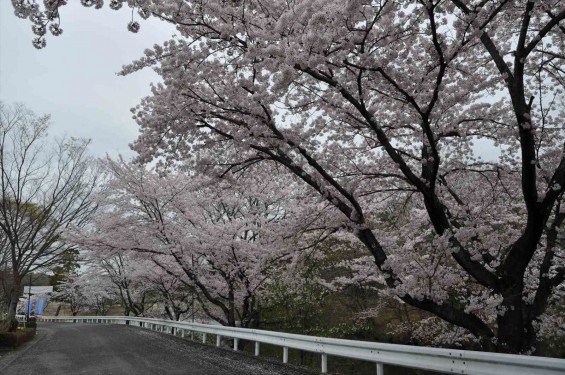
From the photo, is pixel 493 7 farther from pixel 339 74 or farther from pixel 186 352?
pixel 186 352

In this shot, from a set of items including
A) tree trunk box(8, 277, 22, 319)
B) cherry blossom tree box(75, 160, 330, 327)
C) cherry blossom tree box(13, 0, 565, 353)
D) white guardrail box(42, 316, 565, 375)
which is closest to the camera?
white guardrail box(42, 316, 565, 375)

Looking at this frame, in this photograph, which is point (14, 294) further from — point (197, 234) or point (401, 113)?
point (401, 113)

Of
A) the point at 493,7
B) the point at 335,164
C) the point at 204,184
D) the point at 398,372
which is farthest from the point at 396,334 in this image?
the point at 493,7

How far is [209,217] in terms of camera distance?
57.4 ft

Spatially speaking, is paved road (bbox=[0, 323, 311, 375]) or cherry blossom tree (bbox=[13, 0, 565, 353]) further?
paved road (bbox=[0, 323, 311, 375])

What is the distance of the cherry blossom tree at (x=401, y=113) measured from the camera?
543cm

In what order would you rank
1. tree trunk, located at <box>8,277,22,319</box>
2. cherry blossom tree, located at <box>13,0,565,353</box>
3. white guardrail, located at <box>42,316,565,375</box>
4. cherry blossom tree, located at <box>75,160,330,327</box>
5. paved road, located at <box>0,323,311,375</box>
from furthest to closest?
tree trunk, located at <box>8,277,22,319</box>
cherry blossom tree, located at <box>75,160,330,327</box>
paved road, located at <box>0,323,311,375</box>
cherry blossom tree, located at <box>13,0,565,353</box>
white guardrail, located at <box>42,316,565,375</box>

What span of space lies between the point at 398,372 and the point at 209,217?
1018cm

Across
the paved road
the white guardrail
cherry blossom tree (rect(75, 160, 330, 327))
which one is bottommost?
the paved road

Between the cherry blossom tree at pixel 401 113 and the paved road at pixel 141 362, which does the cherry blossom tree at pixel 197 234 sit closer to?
the paved road at pixel 141 362

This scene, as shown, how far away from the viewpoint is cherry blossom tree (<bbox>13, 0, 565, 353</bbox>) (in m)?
5.43

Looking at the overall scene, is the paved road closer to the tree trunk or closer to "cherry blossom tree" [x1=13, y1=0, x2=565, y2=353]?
"cherry blossom tree" [x1=13, y1=0, x2=565, y2=353]

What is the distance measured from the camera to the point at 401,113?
7812 millimetres

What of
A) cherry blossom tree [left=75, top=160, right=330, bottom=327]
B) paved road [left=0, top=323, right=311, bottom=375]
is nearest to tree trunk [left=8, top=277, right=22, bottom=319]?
cherry blossom tree [left=75, top=160, right=330, bottom=327]
